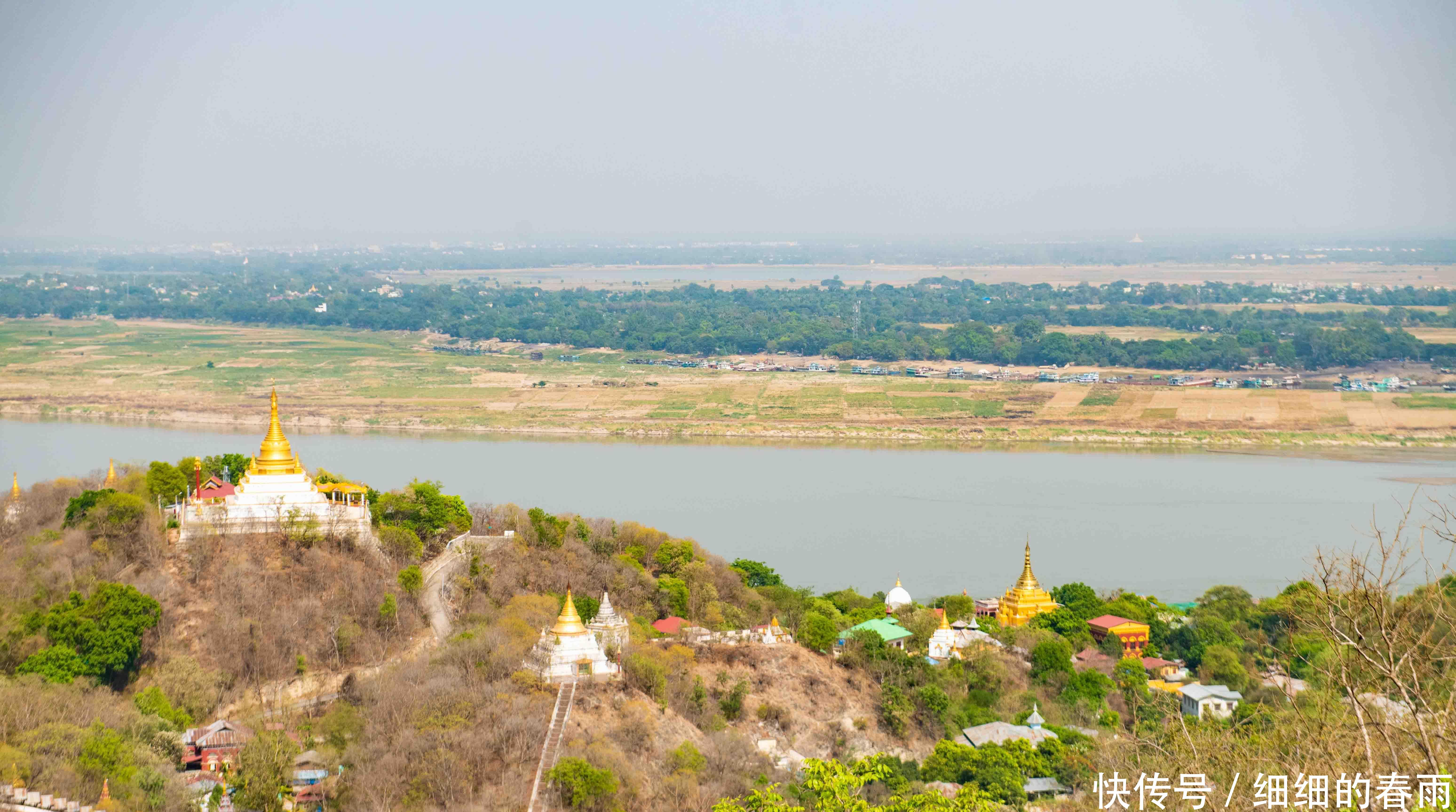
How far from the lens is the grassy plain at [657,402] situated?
42.9m

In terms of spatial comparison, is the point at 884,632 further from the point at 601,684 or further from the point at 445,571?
the point at 445,571

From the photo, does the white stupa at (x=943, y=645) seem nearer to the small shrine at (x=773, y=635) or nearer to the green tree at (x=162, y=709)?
the small shrine at (x=773, y=635)

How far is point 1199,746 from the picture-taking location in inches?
397

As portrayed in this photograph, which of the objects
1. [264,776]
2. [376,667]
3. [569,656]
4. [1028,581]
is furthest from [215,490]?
[1028,581]

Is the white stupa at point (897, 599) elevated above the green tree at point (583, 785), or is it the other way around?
the green tree at point (583, 785)

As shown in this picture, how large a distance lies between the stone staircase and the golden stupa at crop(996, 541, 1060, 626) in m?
8.23

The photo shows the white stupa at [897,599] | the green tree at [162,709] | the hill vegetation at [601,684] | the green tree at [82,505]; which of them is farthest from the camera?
the white stupa at [897,599]

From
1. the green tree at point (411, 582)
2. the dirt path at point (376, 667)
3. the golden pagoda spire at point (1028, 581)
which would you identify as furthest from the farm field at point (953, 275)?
the green tree at point (411, 582)

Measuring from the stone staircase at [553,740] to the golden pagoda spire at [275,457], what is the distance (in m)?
5.71

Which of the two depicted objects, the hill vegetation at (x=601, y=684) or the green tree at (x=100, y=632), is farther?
the green tree at (x=100, y=632)

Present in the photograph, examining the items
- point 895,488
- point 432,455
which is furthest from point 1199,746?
point 432,455

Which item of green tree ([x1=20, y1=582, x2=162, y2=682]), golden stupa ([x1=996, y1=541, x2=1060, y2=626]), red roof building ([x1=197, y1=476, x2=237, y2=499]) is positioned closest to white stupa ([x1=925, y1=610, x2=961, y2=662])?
golden stupa ([x1=996, y1=541, x2=1060, y2=626])

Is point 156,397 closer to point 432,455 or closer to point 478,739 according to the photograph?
point 432,455

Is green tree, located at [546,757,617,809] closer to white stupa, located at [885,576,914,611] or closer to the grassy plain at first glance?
white stupa, located at [885,576,914,611]
